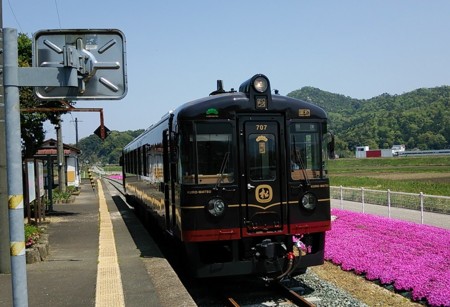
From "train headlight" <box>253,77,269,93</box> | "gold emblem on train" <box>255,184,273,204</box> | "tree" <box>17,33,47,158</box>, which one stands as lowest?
"gold emblem on train" <box>255,184,273,204</box>

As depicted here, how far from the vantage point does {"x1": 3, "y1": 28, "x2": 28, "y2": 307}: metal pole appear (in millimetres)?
3062

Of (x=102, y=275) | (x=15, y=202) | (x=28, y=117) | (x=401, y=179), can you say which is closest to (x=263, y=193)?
(x=102, y=275)

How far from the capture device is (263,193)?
772cm

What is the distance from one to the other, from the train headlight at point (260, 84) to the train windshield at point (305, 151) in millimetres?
720

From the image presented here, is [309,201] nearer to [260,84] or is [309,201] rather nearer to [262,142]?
[262,142]

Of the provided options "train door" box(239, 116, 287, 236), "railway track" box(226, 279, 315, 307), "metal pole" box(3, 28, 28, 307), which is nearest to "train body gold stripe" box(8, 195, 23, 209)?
"metal pole" box(3, 28, 28, 307)

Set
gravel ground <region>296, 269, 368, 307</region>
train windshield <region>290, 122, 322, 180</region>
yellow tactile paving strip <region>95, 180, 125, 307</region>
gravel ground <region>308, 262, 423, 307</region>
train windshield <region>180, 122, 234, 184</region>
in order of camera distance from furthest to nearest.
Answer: train windshield <region>290, 122, 322, 180</region>
train windshield <region>180, 122, 234, 184</region>
gravel ground <region>308, 262, 423, 307</region>
gravel ground <region>296, 269, 368, 307</region>
yellow tactile paving strip <region>95, 180, 125, 307</region>

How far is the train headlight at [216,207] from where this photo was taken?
24.5 ft

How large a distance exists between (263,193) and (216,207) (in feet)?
2.50

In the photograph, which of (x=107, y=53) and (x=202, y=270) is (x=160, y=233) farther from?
(x=107, y=53)

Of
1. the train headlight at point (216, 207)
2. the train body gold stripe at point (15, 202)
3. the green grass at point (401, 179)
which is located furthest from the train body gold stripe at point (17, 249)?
the green grass at point (401, 179)

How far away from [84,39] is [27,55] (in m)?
17.1

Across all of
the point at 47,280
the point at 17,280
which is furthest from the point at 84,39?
the point at 47,280

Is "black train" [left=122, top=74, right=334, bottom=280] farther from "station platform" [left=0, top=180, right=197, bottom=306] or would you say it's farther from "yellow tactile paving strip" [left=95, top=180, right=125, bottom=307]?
"yellow tactile paving strip" [left=95, top=180, right=125, bottom=307]
